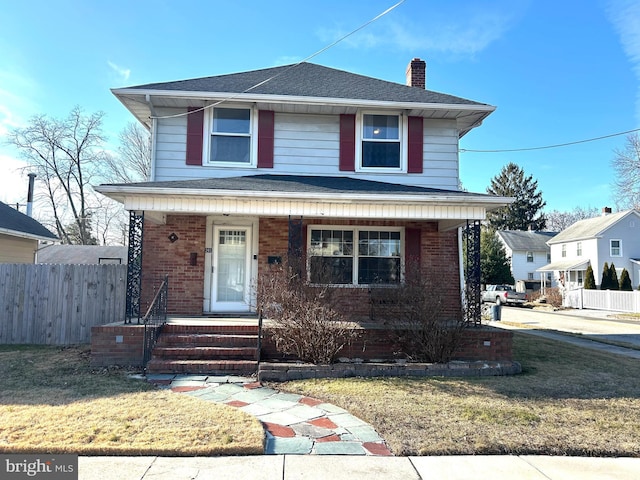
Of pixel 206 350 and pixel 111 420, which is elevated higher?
pixel 206 350

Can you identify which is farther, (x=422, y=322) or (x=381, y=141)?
(x=381, y=141)

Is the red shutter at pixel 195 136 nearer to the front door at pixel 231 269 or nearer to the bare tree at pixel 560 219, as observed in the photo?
the front door at pixel 231 269

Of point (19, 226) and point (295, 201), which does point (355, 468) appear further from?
point (19, 226)

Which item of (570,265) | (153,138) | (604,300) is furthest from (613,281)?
(153,138)

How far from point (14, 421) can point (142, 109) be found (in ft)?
26.6

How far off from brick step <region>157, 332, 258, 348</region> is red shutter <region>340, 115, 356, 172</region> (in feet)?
16.1

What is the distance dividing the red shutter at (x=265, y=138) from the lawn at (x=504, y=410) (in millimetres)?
5647

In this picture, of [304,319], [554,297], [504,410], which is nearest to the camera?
[504,410]

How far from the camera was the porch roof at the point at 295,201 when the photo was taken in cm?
795

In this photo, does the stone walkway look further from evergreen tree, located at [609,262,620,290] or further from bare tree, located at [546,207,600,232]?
bare tree, located at [546,207,600,232]

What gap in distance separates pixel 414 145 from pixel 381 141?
83 cm

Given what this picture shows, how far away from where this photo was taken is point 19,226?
15203 mm

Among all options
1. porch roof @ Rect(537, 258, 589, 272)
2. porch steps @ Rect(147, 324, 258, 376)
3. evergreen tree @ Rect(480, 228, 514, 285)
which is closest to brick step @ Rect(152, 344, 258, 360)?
porch steps @ Rect(147, 324, 258, 376)

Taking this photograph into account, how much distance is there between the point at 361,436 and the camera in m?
4.41
